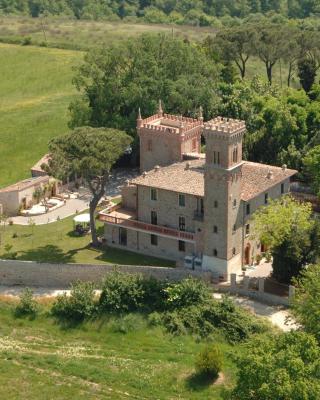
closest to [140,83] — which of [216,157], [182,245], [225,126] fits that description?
[182,245]

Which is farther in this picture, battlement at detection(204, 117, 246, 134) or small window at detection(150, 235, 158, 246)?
small window at detection(150, 235, 158, 246)

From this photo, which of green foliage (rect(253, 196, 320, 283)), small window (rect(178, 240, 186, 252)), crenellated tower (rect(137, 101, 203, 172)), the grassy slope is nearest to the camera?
green foliage (rect(253, 196, 320, 283))

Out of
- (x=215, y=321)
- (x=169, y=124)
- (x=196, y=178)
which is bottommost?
(x=215, y=321)

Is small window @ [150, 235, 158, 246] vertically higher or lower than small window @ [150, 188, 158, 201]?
lower

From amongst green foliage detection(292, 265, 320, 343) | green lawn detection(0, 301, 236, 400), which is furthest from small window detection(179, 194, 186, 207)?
green foliage detection(292, 265, 320, 343)

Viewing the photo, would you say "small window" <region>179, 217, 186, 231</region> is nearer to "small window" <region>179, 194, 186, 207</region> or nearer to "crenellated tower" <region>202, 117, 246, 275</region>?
"small window" <region>179, 194, 186, 207</region>

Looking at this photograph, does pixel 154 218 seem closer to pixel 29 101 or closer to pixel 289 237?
pixel 289 237

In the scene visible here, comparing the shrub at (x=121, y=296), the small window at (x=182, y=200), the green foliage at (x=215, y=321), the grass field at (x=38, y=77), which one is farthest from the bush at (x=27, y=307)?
the grass field at (x=38, y=77)
